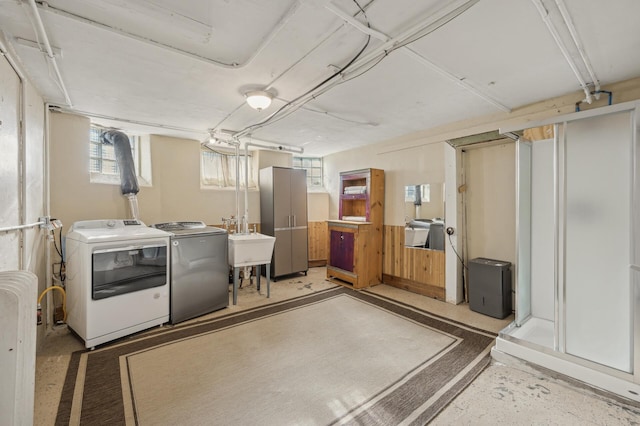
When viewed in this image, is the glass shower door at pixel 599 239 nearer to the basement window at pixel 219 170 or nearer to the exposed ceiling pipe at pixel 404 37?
the exposed ceiling pipe at pixel 404 37

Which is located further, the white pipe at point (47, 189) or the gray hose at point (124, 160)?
the gray hose at point (124, 160)

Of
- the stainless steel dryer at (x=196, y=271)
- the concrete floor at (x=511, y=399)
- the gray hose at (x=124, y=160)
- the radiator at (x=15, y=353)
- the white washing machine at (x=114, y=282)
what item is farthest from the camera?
the gray hose at (x=124, y=160)

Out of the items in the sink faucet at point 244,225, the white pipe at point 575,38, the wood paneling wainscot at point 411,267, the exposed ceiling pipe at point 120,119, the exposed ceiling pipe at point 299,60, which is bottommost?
the wood paneling wainscot at point 411,267

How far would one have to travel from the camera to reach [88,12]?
158cm

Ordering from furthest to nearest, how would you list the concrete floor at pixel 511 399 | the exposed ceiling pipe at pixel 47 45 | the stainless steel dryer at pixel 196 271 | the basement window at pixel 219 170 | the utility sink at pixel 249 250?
the basement window at pixel 219 170 → the utility sink at pixel 249 250 → the stainless steel dryer at pixel 196 271 → the concrete floor at pixel 511 399 → the exposed ceiling pipe at pixel 47 45

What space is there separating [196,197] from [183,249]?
1.69 metres

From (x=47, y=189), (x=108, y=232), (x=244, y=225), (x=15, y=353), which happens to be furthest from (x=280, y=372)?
(x=47, y=189)

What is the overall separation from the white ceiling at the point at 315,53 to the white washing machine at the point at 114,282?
1.52m

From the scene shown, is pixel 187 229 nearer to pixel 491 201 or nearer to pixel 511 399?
pixel 511 399

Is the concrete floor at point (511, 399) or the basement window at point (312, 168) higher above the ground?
the basement window at point (312, 168)

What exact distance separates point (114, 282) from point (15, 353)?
75.4 inches

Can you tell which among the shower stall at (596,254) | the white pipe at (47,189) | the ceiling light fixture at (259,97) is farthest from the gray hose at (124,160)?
the shower stall at (596,254)

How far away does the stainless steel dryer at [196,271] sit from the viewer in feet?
10.3

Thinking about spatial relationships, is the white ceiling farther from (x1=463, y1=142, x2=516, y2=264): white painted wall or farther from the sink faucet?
the sink faucet
